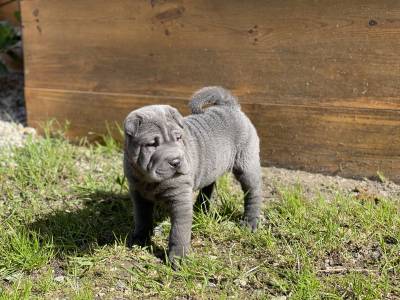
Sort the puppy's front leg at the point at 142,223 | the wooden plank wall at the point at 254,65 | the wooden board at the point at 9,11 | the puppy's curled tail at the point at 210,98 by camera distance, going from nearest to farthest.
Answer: the puppy's front leg at the point at 142,223, the puppy's curled tail at the point at 210,98, the wooden plank wall at the point at 254,65, the wooden board at the point at 9,11

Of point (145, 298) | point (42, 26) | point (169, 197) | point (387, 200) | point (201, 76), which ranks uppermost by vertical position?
point (42, 26)

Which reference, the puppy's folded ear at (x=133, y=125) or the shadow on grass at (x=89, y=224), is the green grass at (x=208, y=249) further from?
the puppy's folded ear at (x=133, y=125)

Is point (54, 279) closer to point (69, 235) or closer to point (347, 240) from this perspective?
point (69, 235)

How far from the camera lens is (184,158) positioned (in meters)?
3.15

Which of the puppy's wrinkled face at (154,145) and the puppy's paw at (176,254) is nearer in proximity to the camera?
the puppy's wrinkled face at (154,145)

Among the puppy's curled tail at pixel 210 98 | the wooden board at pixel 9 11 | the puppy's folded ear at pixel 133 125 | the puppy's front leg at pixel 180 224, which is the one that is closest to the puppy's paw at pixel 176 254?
the puppy's front leg at pixel 180 224

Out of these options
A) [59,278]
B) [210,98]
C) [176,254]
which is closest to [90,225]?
[59,278]

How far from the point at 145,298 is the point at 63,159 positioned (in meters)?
2.17

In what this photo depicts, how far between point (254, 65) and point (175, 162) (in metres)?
1.92

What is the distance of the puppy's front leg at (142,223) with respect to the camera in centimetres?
353

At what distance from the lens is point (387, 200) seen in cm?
400

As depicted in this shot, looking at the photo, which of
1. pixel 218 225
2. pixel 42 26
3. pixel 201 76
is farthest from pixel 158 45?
pixel 218 225

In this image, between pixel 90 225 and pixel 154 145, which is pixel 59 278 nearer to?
pixel 90 225

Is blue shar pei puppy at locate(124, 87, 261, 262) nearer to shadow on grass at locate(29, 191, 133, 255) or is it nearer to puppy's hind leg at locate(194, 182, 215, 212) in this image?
puppy's hind leg at locate(194, 182, 215, 212)
